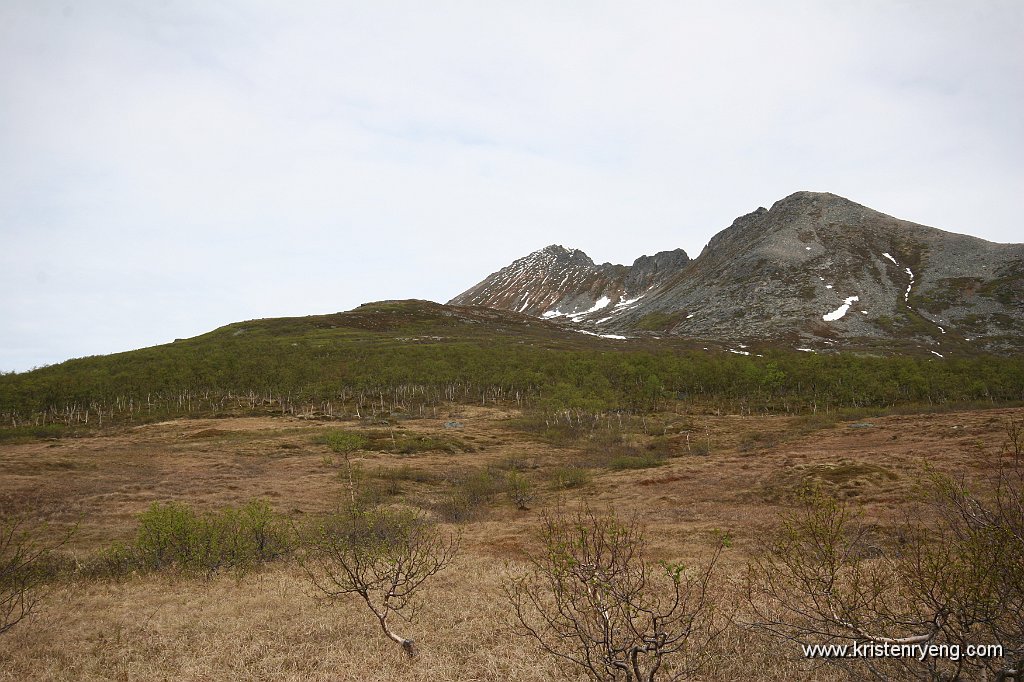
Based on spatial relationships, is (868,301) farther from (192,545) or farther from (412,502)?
(192,545)

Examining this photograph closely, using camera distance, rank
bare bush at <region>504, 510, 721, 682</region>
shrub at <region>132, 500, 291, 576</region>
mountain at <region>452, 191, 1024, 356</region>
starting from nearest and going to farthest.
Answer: bare bush at <region>504, 510, 721, 682</region>
shrub at <region>132, 500, 291, 576</region>
mountain at <region>452, 191, 1024, 356</region>

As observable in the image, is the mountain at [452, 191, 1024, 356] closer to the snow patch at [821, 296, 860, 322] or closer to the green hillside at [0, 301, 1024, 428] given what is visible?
the snow patch at [821, 296, 860, 322]

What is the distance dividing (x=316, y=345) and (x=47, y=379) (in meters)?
56.9

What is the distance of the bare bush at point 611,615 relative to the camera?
26.7 ft

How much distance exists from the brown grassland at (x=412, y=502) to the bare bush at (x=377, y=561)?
66cm

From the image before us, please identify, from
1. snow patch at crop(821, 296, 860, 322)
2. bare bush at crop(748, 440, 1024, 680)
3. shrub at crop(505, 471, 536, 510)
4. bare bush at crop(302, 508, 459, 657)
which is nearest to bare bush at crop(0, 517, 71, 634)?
bare bush at crop(302, 508, 459, 657)

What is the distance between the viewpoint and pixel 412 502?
119 feet

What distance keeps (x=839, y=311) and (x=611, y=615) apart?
607ft

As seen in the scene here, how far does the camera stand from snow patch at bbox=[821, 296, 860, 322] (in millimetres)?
158500

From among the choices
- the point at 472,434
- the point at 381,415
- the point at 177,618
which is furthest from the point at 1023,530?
the point at 381,415

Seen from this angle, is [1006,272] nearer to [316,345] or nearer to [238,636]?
[316,345]

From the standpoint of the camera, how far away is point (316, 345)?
138 metres

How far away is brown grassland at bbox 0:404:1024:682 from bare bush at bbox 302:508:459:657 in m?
0.66

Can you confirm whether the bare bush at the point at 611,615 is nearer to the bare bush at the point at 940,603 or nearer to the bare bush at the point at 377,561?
the bare bush at the point at 940,603
